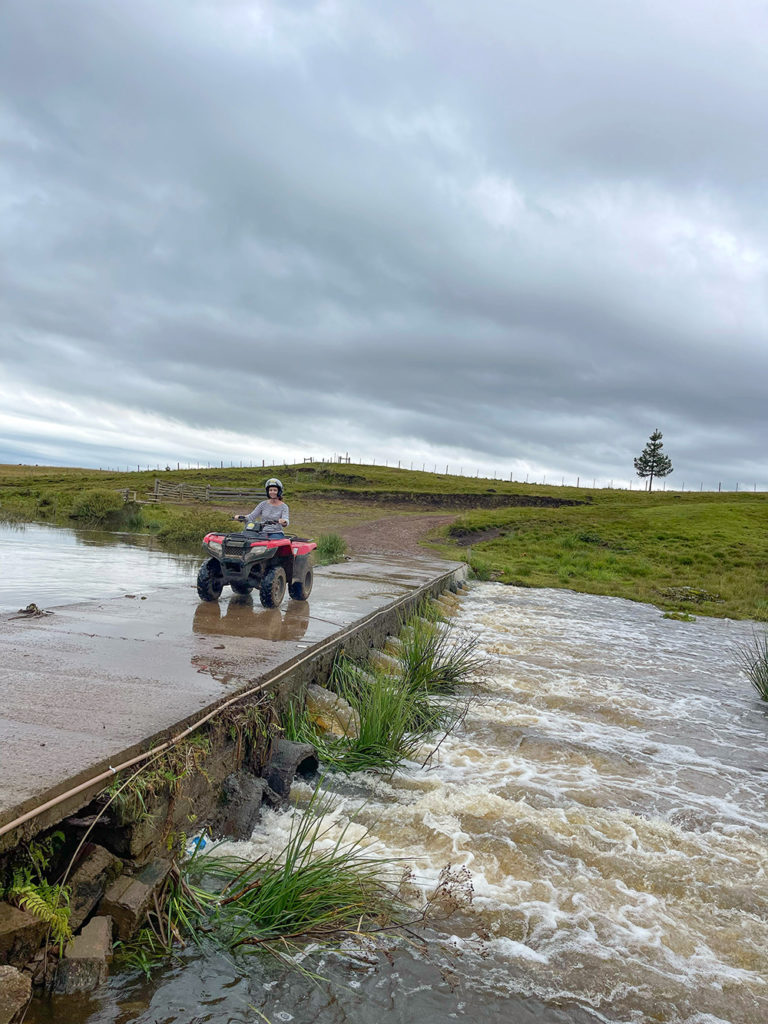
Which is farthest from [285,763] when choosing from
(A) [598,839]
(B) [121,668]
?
(A) [598,839]

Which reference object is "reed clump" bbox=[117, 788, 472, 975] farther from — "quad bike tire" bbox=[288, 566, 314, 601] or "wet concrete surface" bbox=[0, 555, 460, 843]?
"quad bike tire" bbox=[288, 566, 314, 601]

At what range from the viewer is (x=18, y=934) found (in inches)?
106

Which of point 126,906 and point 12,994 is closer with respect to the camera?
point 12,994

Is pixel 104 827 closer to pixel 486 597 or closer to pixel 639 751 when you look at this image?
pixel 639 751

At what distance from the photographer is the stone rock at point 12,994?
236cm

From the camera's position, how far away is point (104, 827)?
3.36 m

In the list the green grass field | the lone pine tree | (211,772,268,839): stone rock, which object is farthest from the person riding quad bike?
the lone pine tree

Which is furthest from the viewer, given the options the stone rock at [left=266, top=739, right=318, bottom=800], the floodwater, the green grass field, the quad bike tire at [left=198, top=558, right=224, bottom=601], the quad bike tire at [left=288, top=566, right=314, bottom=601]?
the green grass field

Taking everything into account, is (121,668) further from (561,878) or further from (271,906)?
(561,878)

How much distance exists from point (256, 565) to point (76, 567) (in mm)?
7998

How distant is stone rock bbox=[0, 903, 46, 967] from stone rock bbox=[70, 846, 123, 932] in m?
0.25

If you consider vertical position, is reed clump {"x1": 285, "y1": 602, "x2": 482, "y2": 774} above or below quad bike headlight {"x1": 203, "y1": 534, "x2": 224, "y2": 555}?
below

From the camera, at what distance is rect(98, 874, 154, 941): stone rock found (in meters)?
3.13

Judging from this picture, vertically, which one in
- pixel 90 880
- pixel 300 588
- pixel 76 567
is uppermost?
pixel 300 588
